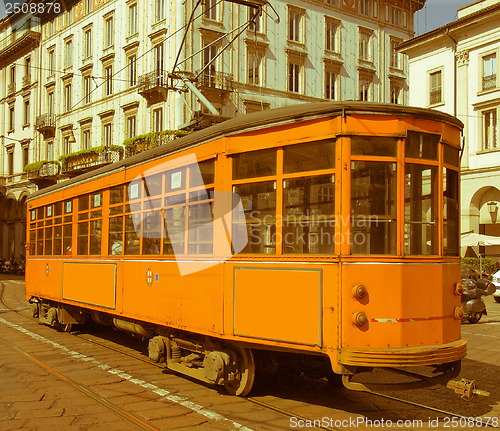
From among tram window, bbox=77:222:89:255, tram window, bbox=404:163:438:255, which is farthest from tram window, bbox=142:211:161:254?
tram window, bbox=404:163:438:255

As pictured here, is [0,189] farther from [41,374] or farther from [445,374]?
[445,374]

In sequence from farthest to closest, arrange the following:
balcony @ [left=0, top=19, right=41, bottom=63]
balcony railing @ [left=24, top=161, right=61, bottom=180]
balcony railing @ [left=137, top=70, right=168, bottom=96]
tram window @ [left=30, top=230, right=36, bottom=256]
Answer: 1. balcony @ [left=0, top=19, right=41, bottom=63]
2. balcony railing @ [left=24, top=161, right=61, bottom=180]
3. balcony railing @ [left=137, top=70, right=168, bottom=96]
4. tram window @ [left=30, top=230, right=36, bottom=256]

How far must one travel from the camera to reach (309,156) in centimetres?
569

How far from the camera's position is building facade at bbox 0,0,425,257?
1091 inches

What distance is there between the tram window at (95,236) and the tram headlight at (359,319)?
5126mm

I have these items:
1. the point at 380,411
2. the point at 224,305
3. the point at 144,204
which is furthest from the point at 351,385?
the point at 144,204

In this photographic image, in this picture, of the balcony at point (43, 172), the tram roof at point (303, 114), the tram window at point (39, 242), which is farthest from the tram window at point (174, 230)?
the balcony at point (43, 172)

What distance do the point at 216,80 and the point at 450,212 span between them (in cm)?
2289

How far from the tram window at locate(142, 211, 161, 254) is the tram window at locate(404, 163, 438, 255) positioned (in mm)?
3221

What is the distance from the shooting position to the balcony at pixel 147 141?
25.9 meters

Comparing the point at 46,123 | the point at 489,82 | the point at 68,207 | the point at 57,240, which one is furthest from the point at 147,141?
the point at 68,207

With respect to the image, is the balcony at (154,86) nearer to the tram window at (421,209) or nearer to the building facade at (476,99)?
the building facade at (476,99)

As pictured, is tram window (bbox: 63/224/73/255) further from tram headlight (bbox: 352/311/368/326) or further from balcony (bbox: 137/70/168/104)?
balcony (bbox: 137/70/168/104)

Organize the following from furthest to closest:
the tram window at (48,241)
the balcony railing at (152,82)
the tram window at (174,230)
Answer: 1. the balcony railing at (152,82)
2. the tram window at (48,241)
3. the tram window at (174,230)
